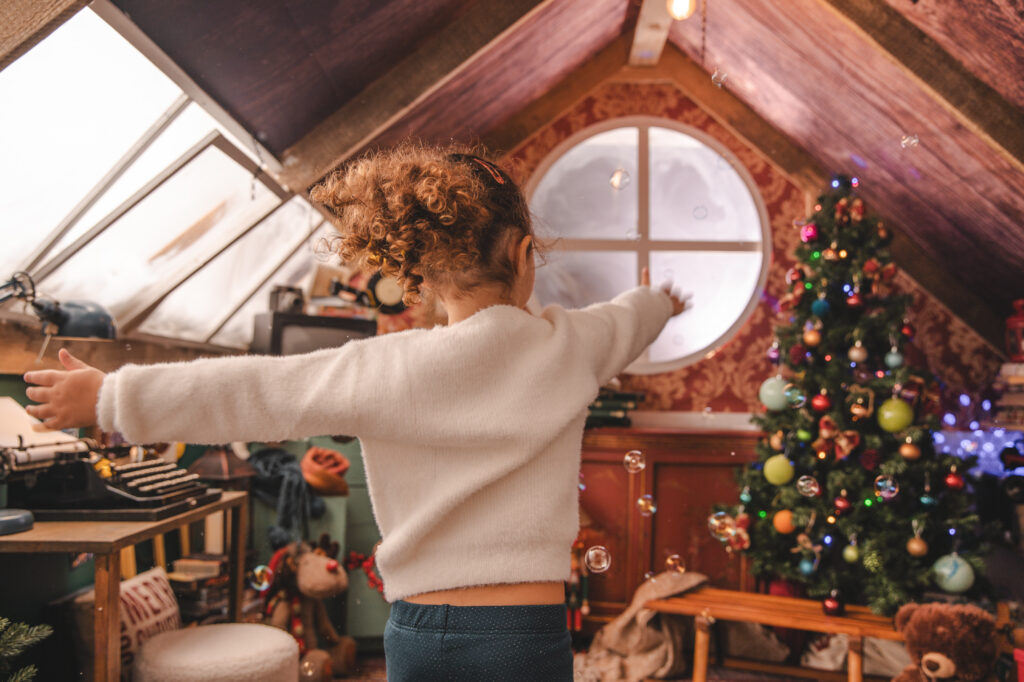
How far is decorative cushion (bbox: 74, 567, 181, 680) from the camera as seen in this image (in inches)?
91.2

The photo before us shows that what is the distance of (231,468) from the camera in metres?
3.08

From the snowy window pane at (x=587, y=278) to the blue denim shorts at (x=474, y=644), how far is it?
12.7ft

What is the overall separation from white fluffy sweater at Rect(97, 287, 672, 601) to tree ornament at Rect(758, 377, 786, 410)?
2636mm

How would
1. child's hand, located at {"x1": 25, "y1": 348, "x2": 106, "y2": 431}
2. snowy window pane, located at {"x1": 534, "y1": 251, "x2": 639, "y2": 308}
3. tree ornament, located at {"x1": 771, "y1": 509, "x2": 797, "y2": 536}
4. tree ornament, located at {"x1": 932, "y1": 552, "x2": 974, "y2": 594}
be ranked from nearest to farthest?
child's hand, located at {"x1": 25, "y1": 348, "x2": 106, "y2": 431} → tree ornament, located at {"x1": 932, "y1": 552, "x2": 974, "y2": 594} → tree ornament, located at {"x1": 771, "y1": 509, "x2": 797, "y2": 536} → snowy window pane, located at {"x1": 534, "y1": 251, "x2": 639, "y2": 308}

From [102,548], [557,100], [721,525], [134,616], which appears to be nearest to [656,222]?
[557,100]

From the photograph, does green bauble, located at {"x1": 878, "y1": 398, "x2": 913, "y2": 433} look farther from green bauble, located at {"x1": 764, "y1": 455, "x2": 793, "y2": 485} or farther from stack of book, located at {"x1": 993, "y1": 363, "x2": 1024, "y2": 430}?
stack of book, located at {"x1": 993, "y1": 363, "x2": 1024, "y2": 430}

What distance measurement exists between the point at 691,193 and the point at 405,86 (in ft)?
7.81

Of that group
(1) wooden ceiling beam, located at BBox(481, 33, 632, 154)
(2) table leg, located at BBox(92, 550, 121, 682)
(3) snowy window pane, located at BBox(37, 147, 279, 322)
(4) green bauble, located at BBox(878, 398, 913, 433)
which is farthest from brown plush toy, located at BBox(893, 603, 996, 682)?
(1) wooden ceiling beam, located at BBox(481, 33, 632, 154)

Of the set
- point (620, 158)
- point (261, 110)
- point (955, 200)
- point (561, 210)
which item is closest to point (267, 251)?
point (261, 110)

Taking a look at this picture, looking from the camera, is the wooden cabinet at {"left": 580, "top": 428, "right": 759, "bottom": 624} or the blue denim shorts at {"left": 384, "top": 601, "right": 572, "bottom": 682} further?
the wooden cabinet at {"left": 580, "top": 428, "right": 759, "bottom": 624}

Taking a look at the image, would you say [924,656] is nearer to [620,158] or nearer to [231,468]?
[231,468]

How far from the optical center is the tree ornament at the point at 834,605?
127 inches

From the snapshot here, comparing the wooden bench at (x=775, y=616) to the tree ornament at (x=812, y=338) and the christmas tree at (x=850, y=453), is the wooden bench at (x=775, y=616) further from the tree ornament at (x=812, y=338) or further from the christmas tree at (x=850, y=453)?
the tree ornament at (x=812, y=338)

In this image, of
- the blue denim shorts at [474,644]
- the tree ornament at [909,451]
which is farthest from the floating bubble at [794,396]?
the blue denim shorts at [474,644]
